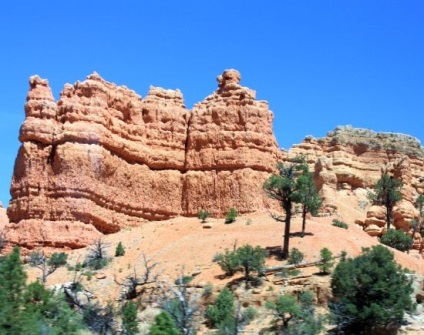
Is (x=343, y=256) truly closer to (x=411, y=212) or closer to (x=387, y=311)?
(x=387, y=311)

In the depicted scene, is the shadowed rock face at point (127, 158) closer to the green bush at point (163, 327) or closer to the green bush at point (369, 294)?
the green bush at point (369, 294)

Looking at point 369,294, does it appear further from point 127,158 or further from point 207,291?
point 127,158

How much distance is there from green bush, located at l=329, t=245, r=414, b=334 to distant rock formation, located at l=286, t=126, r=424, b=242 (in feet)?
131

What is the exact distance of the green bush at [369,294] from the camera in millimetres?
35594

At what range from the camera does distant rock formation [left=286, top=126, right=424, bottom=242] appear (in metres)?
83.1

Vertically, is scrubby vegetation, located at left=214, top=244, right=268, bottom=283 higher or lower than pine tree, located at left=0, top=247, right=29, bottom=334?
higher

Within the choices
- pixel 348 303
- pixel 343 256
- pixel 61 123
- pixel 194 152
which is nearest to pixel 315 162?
pixel 194 152

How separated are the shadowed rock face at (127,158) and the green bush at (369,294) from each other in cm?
1702

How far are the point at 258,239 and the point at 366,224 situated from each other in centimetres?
2252

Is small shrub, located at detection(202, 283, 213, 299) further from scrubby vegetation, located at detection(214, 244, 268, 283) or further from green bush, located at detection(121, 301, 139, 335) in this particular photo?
green bush, located at detection(121, 301, 139, 335)

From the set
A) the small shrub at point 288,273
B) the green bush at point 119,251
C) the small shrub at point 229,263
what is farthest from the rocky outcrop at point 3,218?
the small shrub at point 288,273

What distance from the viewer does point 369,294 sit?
120 feet

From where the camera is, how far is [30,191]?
51.4 meters

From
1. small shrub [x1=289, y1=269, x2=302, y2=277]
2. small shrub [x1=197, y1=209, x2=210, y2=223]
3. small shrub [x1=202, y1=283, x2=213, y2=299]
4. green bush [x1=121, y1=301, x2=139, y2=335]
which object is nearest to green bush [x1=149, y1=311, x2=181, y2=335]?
green bush [x1=121, y1=301, x2=139, y2=335]
